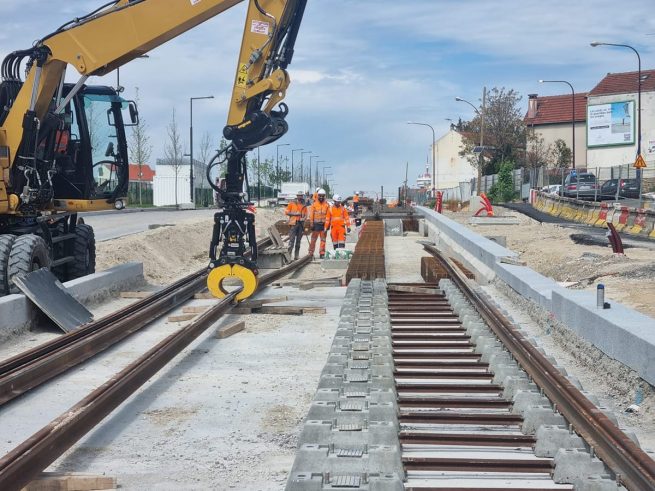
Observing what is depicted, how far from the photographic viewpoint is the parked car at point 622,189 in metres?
46.6

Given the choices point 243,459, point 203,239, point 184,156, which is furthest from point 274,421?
point 184,156

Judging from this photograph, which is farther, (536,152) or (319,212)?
(536,152)

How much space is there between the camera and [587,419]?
5.74 meters

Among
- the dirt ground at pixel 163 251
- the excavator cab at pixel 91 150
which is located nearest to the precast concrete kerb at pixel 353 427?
the excavator cab at pixel 91 150

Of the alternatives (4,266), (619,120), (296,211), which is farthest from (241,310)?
(619,120)

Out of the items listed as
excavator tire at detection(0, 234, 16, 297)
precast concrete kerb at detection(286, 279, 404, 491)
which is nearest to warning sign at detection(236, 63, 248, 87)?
excavator tire at detection(0, 234, 16, 297)

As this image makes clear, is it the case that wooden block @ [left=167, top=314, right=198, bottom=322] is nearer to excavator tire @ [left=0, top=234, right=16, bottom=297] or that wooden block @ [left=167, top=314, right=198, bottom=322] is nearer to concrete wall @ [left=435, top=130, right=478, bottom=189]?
excavator tire @ [left=0, top=234, right=16, bottom=297]

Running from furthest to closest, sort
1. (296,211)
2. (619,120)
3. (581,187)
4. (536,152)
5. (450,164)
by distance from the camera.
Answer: (450,164) < (536,152) < (619,120) < (581,187) < (296,211)

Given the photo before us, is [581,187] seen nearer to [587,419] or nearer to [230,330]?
[230,330]

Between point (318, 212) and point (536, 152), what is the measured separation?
6500 centimetres

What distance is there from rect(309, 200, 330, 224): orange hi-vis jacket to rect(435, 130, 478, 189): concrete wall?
104 meters

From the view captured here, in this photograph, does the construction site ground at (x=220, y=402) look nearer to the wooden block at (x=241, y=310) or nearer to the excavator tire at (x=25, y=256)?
the wooden block at (x=241, y=310)

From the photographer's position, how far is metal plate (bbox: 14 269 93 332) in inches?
436

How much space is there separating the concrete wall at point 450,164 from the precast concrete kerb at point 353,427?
391 ft
